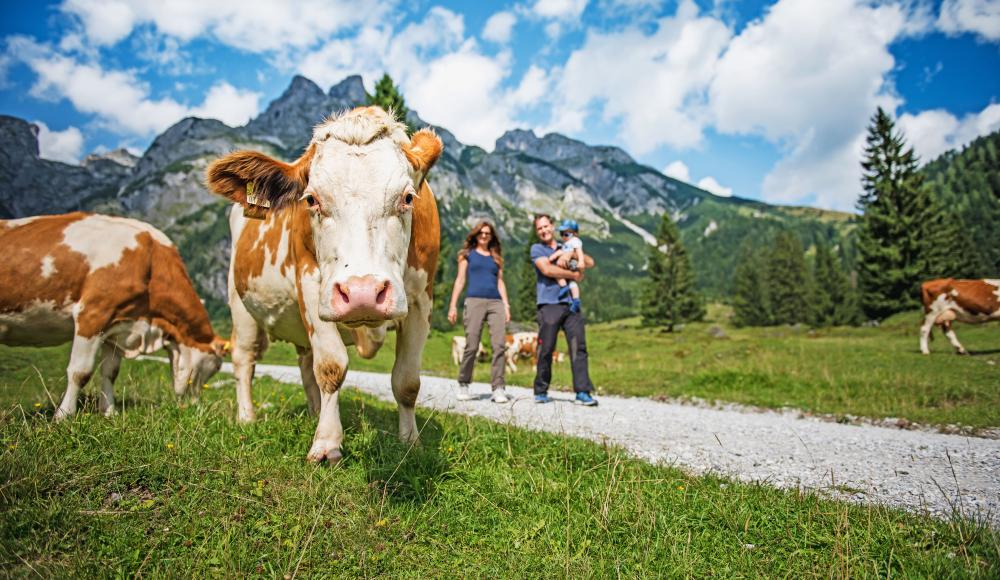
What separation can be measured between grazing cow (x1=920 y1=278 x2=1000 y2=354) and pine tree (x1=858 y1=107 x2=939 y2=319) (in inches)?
1034

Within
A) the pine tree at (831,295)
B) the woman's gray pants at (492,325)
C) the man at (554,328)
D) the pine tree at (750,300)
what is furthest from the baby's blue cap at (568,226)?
the pine tree at (750,300)

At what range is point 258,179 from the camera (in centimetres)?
368

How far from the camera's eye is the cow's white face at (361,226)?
264cm

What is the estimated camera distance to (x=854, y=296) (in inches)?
2931

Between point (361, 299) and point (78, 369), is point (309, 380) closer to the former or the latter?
point (78, 369)

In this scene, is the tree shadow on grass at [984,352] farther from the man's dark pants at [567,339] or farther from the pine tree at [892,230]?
the pine tree at [892,230]

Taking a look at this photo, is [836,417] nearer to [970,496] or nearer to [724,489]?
[970,496]

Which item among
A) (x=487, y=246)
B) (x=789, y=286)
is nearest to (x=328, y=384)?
(x=487, y=246)

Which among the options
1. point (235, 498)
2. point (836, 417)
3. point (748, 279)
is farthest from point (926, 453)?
point (748, 279)

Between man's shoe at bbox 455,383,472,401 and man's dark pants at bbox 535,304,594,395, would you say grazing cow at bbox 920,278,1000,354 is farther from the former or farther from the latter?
man's shoe at bbox 455,383,472,401

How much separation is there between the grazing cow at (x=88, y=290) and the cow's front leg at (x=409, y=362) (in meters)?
3.61

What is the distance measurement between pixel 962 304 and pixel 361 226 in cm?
2066

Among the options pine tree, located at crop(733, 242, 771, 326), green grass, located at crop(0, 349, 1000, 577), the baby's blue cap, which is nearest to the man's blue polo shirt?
the baby's blue cap

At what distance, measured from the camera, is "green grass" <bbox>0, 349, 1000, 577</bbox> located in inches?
96.9
